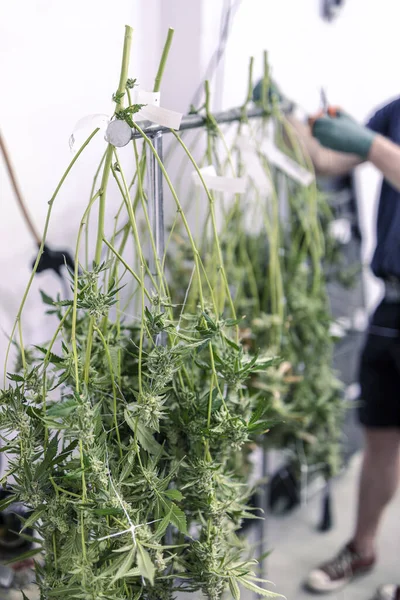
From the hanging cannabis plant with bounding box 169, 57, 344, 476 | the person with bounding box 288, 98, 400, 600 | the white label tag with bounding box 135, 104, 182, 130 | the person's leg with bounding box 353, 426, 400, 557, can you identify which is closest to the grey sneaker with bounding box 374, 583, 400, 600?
the person with bounding box 288, 98, 400, 600

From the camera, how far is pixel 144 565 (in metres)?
0.60

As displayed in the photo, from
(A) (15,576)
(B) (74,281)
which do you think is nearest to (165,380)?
(B) (74,281)

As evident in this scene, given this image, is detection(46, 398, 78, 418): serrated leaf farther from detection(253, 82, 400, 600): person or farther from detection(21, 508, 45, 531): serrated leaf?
detection(253, 82, 400, 600): person

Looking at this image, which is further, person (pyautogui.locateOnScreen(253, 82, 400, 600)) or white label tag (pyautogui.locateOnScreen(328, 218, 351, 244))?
white label tag (pyautogui.locateOnScreen(328, 218, 351, 244))

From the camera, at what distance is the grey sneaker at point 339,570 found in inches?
59.3

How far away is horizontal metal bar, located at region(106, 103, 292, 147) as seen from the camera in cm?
66

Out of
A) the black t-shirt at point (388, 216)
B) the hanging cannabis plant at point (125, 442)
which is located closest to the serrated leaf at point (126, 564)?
the hanging cannabis plant at point (125, 442)

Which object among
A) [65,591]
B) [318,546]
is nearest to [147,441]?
[65,591]

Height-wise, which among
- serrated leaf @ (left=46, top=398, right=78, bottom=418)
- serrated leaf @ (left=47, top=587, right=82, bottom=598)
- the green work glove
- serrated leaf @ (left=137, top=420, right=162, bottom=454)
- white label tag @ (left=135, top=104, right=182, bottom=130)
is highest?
white label tag @ (left=135, top=104, right=182, bottom=130)

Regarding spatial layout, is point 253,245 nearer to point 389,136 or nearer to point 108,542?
point 389,136

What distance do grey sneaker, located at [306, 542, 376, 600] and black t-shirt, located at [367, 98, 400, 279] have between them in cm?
78

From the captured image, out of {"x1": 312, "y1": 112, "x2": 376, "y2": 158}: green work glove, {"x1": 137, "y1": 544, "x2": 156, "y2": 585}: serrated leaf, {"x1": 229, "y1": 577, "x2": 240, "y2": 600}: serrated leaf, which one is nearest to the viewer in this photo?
{"x1": 137, "y1": 544, "x2": 156, "y2": 585}: serrated leaf

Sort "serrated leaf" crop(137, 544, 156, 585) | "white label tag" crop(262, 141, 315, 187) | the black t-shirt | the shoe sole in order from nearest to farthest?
"serrated leaf" crop(137, 544, 156, 585)
"white label tag" crop(262, 141, 315, 187)
the black t-shirt
the shoe sole

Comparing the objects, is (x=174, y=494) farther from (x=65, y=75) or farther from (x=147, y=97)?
(x=65, y=75)
